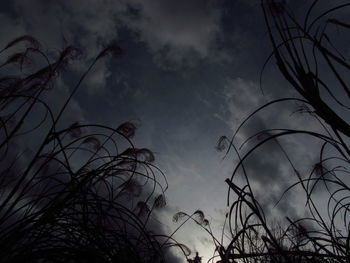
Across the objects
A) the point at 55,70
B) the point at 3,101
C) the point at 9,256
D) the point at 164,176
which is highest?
the point at 55,70

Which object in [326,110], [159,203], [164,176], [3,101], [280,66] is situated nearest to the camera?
[326,110]

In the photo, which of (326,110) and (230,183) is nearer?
(326,110)

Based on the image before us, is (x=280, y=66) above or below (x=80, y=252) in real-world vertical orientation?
above

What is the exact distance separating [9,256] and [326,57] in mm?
1464

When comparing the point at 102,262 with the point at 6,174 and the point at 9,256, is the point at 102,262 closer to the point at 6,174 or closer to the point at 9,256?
the point at 9,256

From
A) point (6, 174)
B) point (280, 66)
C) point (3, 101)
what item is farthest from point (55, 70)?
point (280, 66)

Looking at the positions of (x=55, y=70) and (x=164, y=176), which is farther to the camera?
(x=164, y=176)

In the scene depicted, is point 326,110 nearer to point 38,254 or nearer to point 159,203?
point 38,254

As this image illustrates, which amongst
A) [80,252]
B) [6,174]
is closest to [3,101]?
[6,174]

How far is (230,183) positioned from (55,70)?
1.90 metres

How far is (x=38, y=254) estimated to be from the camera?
1.18 m

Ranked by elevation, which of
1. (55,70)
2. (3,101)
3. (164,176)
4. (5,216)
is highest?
(55,70)

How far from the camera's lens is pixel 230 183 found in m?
1.08

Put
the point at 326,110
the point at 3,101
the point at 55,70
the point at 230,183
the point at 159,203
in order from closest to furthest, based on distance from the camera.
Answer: the point at 326,110
the point at 230,183
the point at 3,101
the point at 55,70
the point at 159,203
